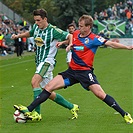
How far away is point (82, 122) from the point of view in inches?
379

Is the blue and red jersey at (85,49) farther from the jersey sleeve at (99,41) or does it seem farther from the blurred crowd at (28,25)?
the blurred crowd at (28,25)

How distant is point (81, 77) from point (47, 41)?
40.0 inches

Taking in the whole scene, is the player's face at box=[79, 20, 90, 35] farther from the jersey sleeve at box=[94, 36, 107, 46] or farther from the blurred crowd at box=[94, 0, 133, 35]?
the blurred crowd at box=[94, 0, 133, 35]

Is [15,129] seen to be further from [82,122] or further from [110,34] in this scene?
[110,34]

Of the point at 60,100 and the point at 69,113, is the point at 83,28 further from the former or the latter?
the point at 69,113

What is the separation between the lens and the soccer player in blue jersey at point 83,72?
9.52 m

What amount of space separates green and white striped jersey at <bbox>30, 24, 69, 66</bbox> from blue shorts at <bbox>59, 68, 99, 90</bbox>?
1.95 feet

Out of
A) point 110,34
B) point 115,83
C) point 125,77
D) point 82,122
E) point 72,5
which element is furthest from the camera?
point 72,5

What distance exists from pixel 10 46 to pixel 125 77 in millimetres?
20671

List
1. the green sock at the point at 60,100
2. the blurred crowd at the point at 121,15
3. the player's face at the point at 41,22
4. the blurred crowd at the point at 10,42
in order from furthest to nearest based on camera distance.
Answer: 1. the blurred crowd at the point at 121,15
2. the blurred crowd at the point at 10,42
3. the green sock at the point at 60,100
4. the player's face at the point at 41,22

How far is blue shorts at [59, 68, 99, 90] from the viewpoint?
9548 mm

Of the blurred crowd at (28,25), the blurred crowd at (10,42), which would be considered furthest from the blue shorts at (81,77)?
the blurred crowd at (28,25)

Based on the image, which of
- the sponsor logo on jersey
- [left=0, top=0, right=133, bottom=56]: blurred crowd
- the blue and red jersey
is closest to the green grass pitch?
the blue and red jersey

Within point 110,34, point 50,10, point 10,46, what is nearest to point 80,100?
point 10,46
